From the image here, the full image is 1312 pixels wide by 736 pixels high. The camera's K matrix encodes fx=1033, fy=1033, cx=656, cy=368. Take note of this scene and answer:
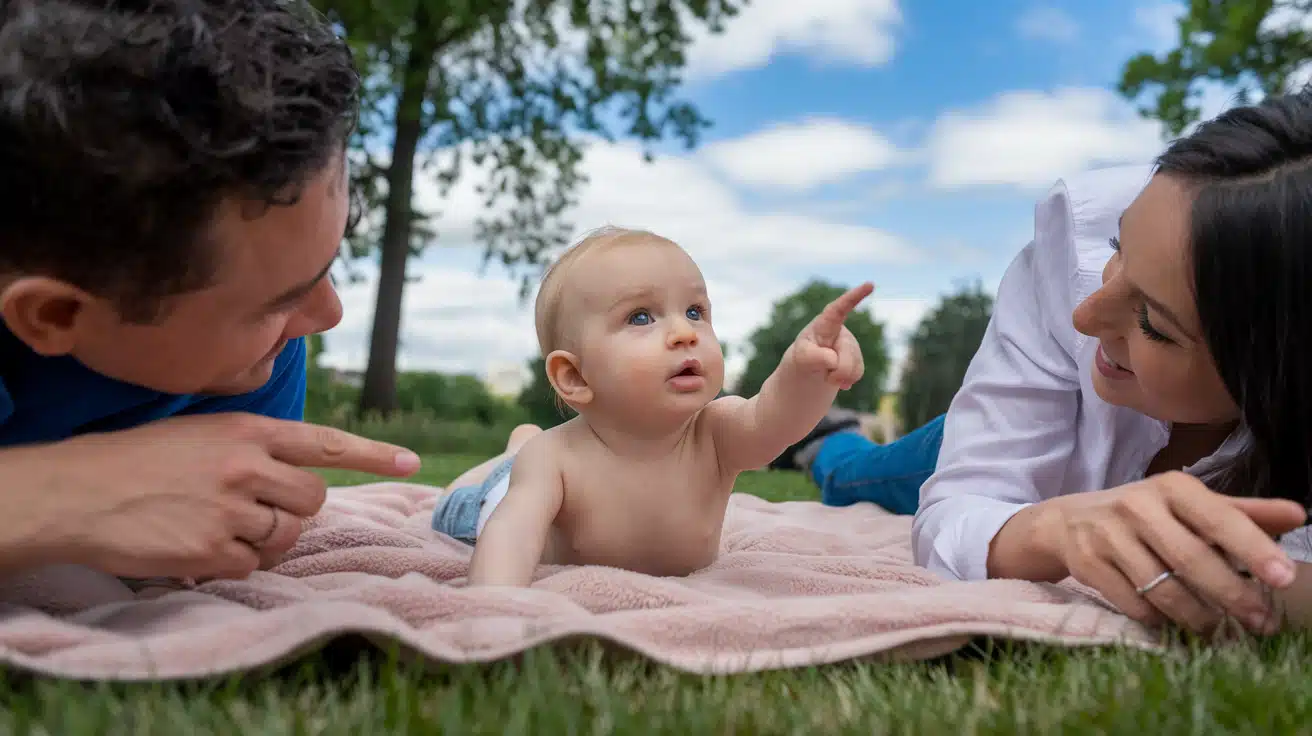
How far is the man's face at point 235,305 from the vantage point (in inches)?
59.8

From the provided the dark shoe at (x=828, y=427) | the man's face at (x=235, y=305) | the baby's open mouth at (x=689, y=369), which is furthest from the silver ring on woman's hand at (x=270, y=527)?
the dark shoe at (x=828, y=427)

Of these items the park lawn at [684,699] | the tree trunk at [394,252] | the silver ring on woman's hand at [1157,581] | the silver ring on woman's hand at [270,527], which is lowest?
the park lawn at [684,699]

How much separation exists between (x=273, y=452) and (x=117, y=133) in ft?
1.74

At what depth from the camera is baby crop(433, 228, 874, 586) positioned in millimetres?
2002

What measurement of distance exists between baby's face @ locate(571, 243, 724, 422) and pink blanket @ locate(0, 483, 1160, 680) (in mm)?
368

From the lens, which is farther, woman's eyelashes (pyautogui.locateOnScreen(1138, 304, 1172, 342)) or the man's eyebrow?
woman's eyelashes (pyautogui.locateOnScreen(1138, 304, 1172, 342))

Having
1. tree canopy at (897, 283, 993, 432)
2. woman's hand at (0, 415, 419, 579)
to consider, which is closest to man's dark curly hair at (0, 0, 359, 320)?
woman's hand at (0, 415, 419, 579)

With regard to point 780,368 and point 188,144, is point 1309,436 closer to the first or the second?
point 780,368

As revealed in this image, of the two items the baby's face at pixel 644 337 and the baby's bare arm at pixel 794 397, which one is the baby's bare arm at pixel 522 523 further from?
the baby's bare arm at pixel 794 397

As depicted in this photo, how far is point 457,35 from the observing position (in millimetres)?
11789

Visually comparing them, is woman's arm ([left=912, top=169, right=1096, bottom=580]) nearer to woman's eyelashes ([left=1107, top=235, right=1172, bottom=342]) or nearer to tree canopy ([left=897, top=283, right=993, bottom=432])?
woman's eyelashes ([left=1107, top=235, right=1172, bottom=342])

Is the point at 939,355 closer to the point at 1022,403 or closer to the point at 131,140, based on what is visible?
the point at 1022,403

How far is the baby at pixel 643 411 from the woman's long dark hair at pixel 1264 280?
61 centimetres

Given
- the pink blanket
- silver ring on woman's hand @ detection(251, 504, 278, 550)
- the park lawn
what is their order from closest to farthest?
the park lawn
the pink blanket
silver ring on woman's hand @ detection(251, 504, 278, 550)
